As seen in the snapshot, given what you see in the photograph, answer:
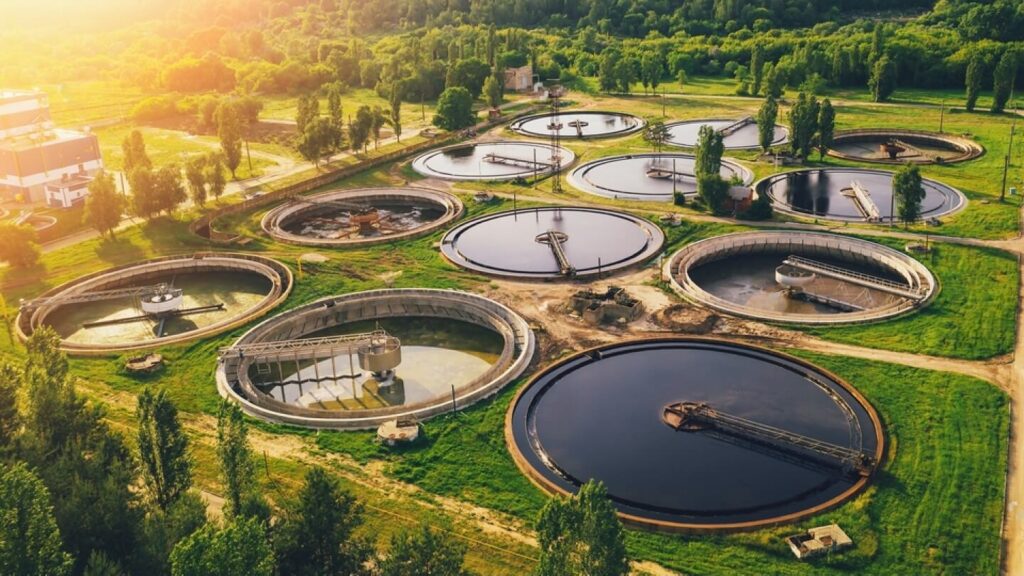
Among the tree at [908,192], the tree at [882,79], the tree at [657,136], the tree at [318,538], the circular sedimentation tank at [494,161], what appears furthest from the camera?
the tree at [882,79]

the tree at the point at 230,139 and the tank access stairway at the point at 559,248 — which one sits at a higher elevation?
the tree at the point at 230,139

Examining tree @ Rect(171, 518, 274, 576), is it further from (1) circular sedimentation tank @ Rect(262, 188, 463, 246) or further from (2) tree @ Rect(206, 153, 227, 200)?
(2) tree @ Rect(206, 153, 227, 200)

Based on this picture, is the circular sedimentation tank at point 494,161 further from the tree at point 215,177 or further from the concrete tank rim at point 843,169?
the concrete tank rim at point 843,169

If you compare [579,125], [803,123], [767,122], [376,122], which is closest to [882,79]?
[803,123]

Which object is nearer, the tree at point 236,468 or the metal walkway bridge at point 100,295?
the tree at point 236,468

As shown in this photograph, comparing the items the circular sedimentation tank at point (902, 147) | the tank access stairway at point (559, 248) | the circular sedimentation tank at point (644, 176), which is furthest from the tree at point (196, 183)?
the circular sedimentation tank at point (902, 147)

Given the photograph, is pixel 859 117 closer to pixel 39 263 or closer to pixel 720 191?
pixel 720 191
